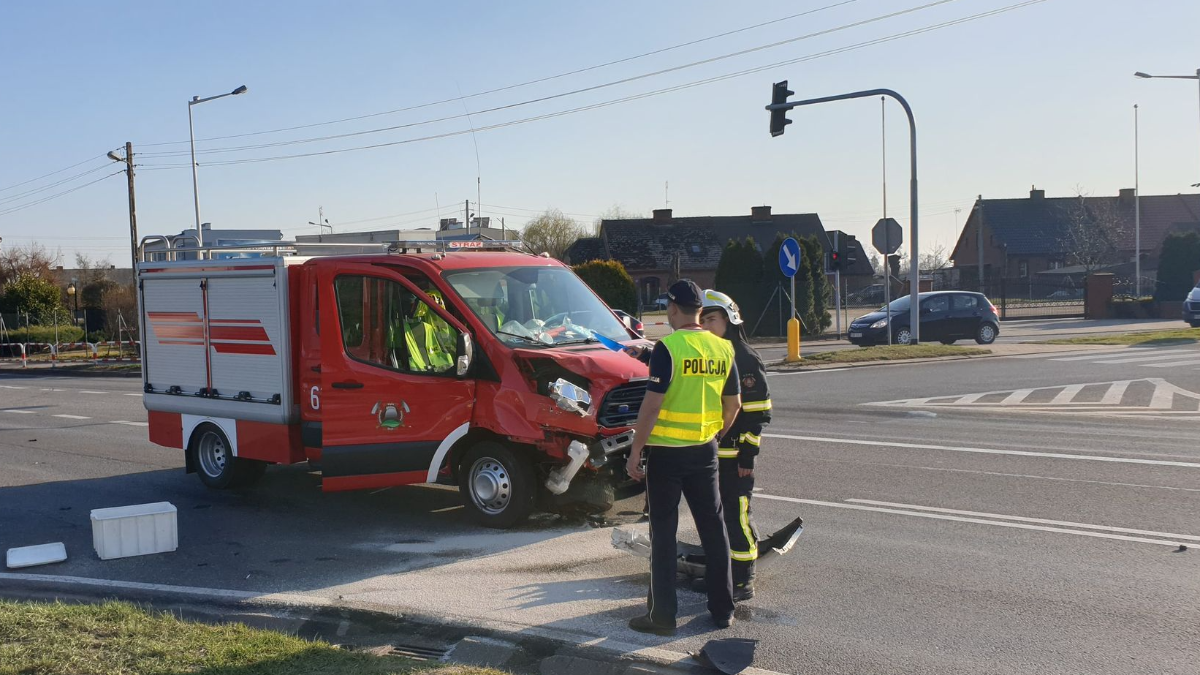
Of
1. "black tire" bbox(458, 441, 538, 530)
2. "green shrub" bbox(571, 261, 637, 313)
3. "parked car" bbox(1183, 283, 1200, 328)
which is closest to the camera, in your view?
"black tire" bbox(458, 441, 538, 530)

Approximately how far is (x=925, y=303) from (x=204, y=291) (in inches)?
866

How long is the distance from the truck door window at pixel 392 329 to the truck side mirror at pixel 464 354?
8cm

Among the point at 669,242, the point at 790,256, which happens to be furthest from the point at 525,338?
the point at 669,242

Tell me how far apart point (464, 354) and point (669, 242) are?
213 feet

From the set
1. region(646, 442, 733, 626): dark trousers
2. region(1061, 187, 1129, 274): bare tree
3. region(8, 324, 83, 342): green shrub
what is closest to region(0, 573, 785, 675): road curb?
region(646, 442, 733, 626): dark trousers

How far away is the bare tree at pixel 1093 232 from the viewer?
67.4m

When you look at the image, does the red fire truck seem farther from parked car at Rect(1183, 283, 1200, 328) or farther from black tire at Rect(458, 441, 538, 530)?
parked car at Rect(1183, 283, 1200, 328)

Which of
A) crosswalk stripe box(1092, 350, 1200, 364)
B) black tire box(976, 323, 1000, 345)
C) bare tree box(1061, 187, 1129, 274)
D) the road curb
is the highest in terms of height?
bare tree box(1061, 187, 1129, 274)

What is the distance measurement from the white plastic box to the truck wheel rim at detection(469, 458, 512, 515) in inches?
93.0

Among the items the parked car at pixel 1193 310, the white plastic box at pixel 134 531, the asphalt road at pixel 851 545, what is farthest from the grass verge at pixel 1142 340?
the white plastic box at pixel 134 531

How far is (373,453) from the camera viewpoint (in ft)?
27.5

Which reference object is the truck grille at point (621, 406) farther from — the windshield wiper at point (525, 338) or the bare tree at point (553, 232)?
the bare tree at point (553, 232)

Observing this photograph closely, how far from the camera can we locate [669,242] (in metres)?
72.4

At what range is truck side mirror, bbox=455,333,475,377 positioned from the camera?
8016 mm
